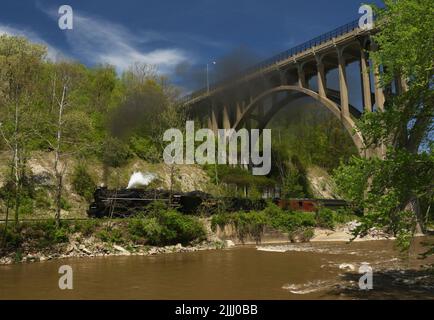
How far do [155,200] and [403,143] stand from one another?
19831 millimetres

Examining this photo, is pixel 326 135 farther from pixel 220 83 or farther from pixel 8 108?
pixel 8 108

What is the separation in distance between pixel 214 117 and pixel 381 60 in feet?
149

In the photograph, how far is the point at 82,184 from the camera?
3806 centimetres

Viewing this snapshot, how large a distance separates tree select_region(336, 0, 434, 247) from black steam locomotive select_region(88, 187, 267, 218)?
19.8 m

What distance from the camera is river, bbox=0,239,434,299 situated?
42.4ft

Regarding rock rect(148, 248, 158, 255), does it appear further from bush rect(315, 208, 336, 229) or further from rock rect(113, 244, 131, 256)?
bush rect(315, 208, 336, 229)

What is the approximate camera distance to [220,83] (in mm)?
53969

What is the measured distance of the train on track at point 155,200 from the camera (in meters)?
29.5

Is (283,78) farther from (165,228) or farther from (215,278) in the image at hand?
(215,278)

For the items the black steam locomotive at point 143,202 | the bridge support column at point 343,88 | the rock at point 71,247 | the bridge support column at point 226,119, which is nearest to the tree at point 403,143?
the rock at point 71,247

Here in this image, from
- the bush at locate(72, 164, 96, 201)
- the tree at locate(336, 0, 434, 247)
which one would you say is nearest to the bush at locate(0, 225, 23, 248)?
the bush at locate(72, 164, 96, 201)

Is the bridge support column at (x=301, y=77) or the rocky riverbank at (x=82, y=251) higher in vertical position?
the bridge support column at (x=301, y=77)

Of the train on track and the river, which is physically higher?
the train on track

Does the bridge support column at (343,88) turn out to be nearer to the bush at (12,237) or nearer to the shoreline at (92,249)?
the shoreline at (92,249)
